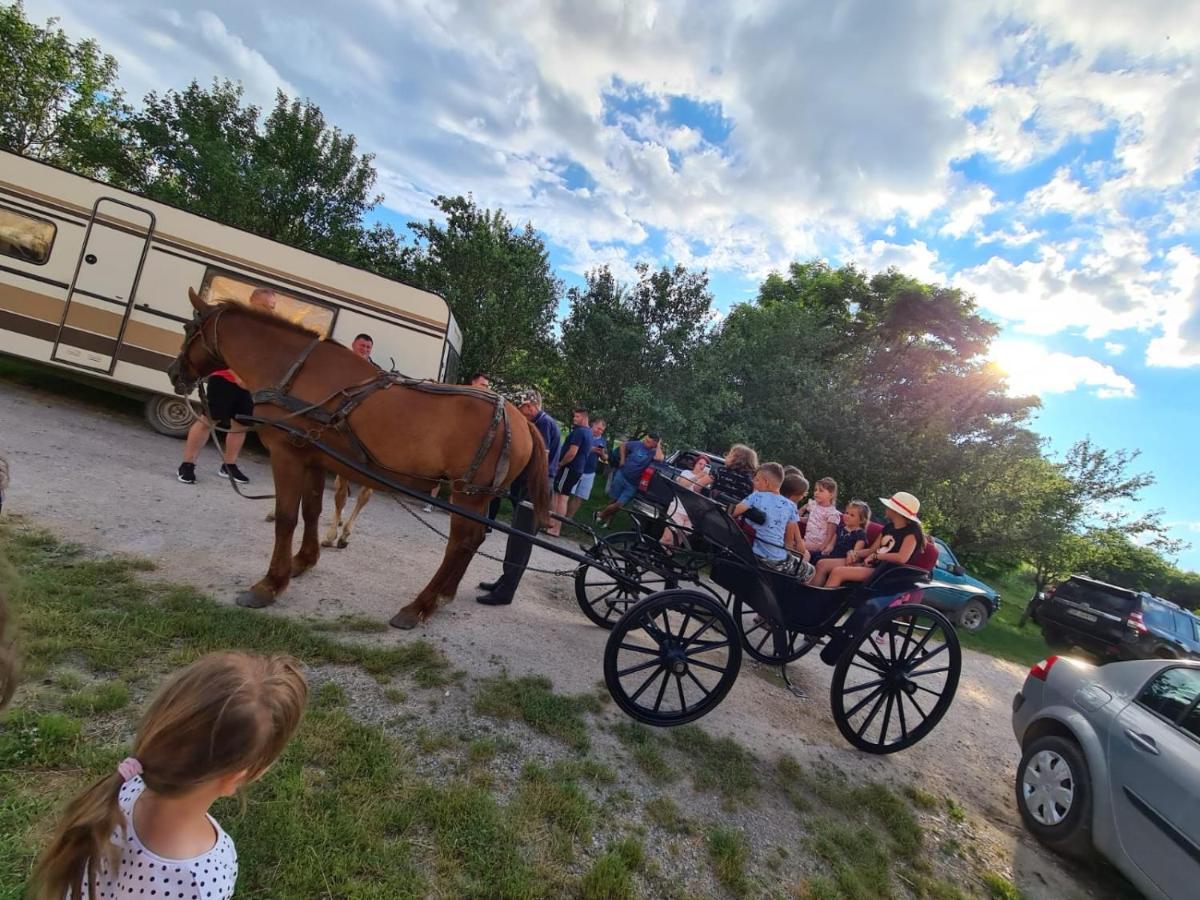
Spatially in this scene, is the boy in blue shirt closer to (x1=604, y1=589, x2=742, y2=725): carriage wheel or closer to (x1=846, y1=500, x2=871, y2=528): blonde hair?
(x1=604, y1=589, x2=742, y2=725): carriage wheel

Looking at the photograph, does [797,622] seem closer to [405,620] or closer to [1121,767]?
[1121,767]

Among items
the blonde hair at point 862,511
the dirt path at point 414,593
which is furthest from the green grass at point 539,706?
the blonde hair at point 862,511

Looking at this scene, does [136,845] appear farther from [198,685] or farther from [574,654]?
[574,654]

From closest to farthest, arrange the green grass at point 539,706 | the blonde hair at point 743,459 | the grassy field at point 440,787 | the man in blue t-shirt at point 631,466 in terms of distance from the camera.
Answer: the grassy field at point 440,787 → the green grass at point 539,706 → the blonde hair at point 743,459 → the man in blue t-shirt at point 631,466

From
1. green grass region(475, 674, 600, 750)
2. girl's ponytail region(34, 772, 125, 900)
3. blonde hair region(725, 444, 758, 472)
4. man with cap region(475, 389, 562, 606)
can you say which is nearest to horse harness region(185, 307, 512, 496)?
man with cap region(475, 389, 562, 606)

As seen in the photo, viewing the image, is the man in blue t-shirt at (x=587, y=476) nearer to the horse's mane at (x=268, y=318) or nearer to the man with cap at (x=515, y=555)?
the man with cap at (x=515, y=555)

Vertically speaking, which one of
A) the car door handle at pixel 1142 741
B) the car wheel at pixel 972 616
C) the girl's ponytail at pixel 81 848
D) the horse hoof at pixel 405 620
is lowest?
the horse hoof at pixel 405 620

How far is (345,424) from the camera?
3854mm

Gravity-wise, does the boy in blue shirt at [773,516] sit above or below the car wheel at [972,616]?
above

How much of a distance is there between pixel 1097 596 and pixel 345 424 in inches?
537

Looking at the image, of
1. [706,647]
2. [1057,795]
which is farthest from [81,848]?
[1057,795]

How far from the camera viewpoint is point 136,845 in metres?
1.03

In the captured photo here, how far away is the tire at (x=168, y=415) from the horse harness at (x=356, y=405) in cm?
406

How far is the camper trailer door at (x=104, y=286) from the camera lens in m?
6.86
